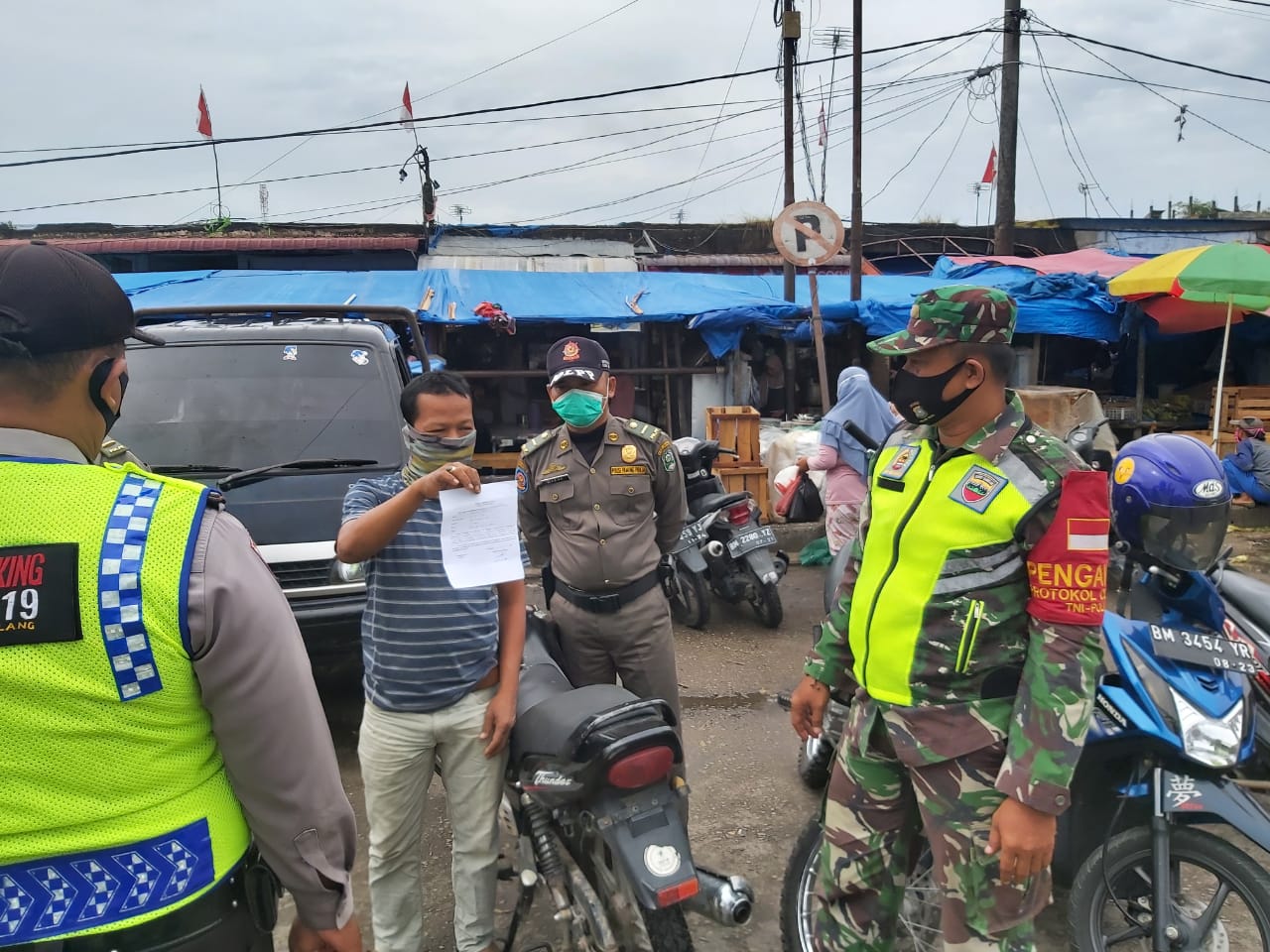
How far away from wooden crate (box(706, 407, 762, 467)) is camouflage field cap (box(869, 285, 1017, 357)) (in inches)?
227

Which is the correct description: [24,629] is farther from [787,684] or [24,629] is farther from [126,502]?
[787,684]

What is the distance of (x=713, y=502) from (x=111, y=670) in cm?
488

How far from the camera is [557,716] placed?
2.16 metres

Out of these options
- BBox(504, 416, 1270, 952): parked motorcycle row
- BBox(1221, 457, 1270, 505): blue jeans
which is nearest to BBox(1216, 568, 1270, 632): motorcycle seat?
BBox(504, 416, 1270, 952): parked motorcycle row

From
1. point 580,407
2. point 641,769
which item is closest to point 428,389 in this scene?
point 580,407

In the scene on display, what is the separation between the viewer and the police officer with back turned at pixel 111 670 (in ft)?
3.62

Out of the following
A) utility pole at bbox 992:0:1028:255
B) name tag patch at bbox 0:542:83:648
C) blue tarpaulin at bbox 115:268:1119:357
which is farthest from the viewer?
utility pole at bbox 992:0:1028:255

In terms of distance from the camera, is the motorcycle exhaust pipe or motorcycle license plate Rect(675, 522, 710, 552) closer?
the motorcycle exhaust pipe

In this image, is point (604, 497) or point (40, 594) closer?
point (40, 594)

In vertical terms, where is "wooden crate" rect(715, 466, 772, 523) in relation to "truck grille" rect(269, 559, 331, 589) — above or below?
below

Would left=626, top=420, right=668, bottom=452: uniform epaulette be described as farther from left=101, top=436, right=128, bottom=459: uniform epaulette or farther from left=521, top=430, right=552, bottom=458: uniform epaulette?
left=101, top=436, right=128, bottom=459: uniform epaulette

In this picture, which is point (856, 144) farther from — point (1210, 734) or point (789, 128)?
point (1210, 734)

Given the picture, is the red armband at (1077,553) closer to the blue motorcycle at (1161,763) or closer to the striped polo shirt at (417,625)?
the blue motorcycle at (1161,763)

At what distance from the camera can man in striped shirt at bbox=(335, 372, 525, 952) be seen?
220cm
